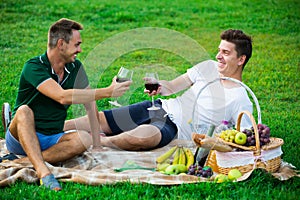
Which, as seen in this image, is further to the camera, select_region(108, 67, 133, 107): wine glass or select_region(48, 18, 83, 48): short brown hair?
select_region(48, 18, 83, 48): short brown hair

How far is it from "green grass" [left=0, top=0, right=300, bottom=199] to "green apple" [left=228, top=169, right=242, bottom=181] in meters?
0.10

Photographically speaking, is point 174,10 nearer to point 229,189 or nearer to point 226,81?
point 226,81

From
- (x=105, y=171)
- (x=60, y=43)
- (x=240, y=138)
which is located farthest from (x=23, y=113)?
(x=240, y=138)

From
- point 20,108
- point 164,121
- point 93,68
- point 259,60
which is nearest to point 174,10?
point 259,60

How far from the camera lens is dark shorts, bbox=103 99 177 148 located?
5637 millimetres

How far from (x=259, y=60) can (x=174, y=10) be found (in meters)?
3.20

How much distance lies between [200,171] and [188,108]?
1023mm

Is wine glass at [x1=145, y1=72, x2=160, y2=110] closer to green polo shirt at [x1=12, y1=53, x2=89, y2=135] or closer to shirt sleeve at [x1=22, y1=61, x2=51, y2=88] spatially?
green polo shirt at [x1=12, y1=53, x2=89, y2=135]

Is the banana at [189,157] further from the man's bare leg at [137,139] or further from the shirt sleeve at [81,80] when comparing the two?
the shirt sleeve at [81,80]

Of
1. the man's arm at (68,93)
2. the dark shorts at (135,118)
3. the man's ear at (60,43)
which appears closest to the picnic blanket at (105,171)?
the dark shorts at (135,118)

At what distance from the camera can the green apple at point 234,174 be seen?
15.3 ft

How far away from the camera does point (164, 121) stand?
5.64 m

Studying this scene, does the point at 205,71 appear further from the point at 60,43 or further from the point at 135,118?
the point at 60,43

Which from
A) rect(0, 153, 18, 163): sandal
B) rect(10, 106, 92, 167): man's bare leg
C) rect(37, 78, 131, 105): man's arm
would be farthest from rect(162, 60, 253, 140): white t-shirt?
rect(0, 153, 18, 163): sandal
